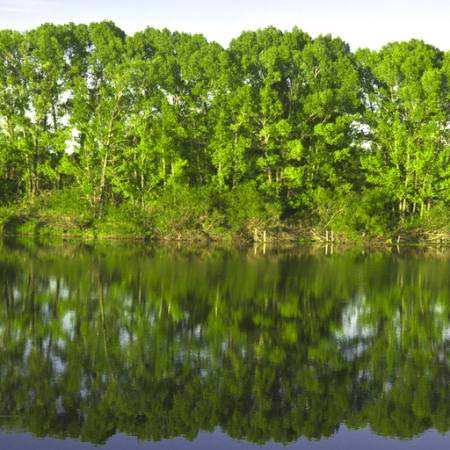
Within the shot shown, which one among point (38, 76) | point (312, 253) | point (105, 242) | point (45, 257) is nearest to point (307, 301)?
point (45, 257)

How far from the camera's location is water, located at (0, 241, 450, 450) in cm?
1171

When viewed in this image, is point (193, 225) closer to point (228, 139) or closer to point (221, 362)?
point (228, 139)

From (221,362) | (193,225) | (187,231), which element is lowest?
(221,362)

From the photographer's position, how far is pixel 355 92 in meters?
64.2

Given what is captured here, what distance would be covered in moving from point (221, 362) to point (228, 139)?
4615cm

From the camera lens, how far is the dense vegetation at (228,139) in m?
56.2

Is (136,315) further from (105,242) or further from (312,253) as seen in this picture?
(105,242)

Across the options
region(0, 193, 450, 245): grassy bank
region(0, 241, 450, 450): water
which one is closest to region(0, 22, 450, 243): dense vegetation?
region(0, 193, 450, 245): grassy bank

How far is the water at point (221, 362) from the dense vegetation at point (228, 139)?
2604cm

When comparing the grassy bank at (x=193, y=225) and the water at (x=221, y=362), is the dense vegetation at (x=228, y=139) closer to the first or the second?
the grassy bank at (x=193, y=225)

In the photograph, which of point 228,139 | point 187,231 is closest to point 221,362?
point 187,231

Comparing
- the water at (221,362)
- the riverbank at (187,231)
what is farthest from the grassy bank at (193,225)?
the water at (221,362)

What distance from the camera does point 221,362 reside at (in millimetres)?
15664

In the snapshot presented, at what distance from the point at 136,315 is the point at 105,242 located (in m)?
31.1
